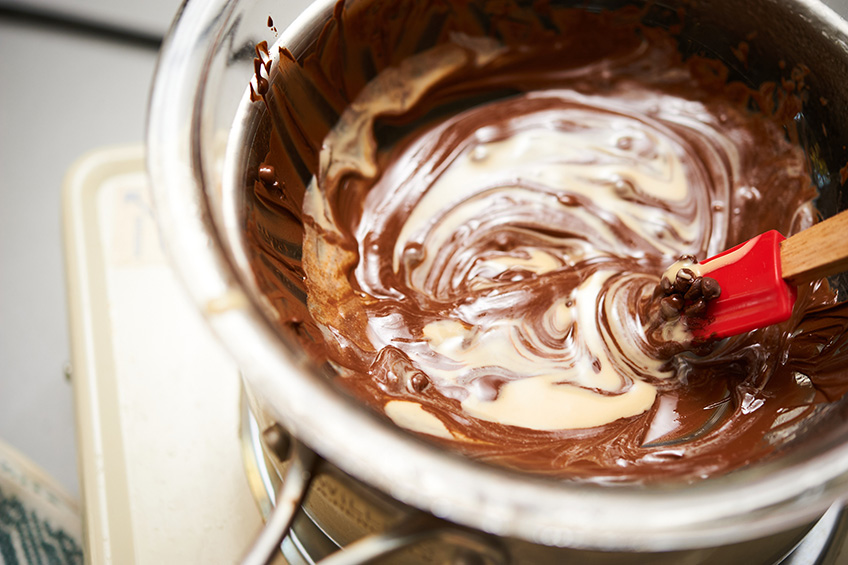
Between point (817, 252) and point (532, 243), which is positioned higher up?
point (532, 243)

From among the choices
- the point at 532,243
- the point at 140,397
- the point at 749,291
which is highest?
the point at 532,243

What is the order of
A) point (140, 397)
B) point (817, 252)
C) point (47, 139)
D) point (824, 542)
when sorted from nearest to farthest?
point (817, 252) < point (824, 542) < point (140, 397) < point (47, 139)

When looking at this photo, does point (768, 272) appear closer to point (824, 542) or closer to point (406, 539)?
point (824, 542)

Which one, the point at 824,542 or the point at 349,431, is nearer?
the point at 349,431

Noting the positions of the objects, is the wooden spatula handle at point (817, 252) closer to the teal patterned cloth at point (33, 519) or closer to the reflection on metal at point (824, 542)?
the reflection on metal at point (824, 542)

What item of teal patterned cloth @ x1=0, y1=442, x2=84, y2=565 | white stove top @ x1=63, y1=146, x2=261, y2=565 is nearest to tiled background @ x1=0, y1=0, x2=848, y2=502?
teal patterned cloth @ x1=0, y1=442, x2=84, y2=565

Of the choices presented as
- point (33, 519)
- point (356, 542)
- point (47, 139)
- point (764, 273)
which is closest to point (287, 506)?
point (356, 542)

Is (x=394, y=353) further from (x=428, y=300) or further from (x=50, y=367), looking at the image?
(x=50, y=367)

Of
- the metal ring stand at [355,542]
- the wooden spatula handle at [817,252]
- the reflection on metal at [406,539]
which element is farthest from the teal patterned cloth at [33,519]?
the wooden spatula handle at [817,252]
